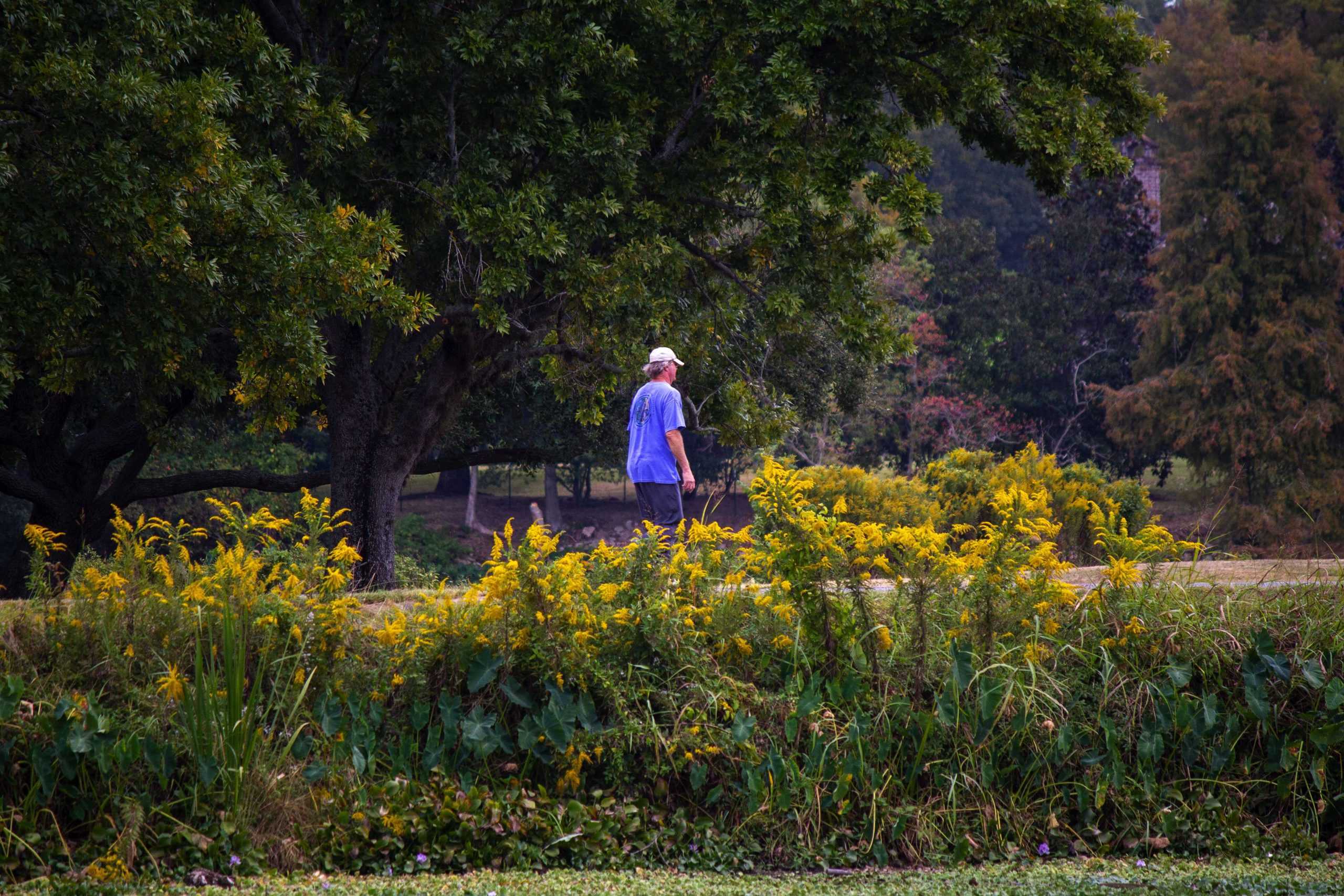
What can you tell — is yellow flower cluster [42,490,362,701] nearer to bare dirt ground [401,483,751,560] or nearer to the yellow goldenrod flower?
the yellow goldenrod flower

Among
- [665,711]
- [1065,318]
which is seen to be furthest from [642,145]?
[1065,318]

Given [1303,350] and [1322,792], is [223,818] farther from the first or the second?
[1303,350]

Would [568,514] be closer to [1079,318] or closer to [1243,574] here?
[1079,318]

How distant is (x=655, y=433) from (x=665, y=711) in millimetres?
3030

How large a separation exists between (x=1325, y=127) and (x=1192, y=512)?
9.49 meters

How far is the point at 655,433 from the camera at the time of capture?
7.86 metres

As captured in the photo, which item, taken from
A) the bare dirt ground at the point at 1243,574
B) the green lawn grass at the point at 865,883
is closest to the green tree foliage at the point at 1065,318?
the bare dirt ground at the point at 1243,574

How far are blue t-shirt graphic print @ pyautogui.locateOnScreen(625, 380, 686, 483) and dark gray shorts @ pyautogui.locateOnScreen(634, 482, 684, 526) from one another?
0.04 meters

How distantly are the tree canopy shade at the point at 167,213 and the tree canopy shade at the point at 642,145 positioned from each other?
0.94 m

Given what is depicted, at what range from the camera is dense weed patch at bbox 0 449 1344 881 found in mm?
4543

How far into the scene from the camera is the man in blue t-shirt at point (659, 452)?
7.80 metres

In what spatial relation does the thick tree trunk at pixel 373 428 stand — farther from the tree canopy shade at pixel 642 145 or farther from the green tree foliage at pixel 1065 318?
the green tree foliage at pixel 1065 318

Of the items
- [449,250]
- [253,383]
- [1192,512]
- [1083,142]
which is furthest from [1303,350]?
[253,383]

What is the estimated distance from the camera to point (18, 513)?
1823 cm
